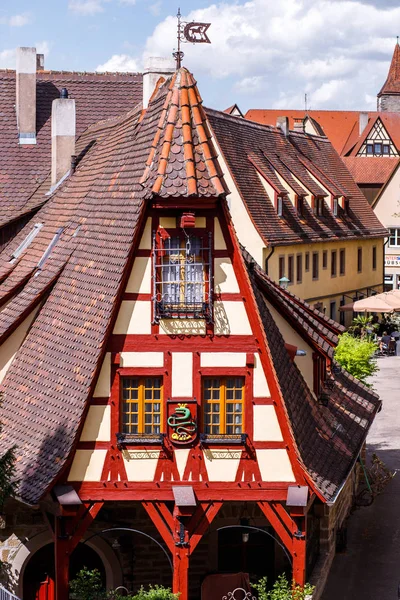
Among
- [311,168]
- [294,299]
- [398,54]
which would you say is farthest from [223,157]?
[398,54]

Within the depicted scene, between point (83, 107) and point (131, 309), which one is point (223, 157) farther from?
point (131, 309)

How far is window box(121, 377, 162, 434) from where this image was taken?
54.8ft

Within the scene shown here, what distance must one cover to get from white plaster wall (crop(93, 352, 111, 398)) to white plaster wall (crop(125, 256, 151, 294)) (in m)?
0.95

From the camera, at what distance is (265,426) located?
1667cm

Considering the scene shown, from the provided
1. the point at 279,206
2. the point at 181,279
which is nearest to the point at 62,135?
the point at 181,279

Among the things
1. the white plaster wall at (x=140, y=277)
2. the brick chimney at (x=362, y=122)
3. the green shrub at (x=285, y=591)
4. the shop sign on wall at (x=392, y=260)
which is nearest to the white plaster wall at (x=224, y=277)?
the white plaster wall at (x=140, y=277)

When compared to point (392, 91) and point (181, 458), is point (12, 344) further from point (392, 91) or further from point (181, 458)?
point (392, 91)

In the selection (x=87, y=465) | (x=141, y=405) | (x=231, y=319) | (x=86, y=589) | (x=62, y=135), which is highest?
(x=62, y=135)

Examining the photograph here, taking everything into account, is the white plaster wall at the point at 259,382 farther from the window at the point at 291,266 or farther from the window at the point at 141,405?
the window at the point at 291,266

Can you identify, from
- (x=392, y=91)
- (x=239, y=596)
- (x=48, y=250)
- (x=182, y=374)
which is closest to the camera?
(x=182, y=374)

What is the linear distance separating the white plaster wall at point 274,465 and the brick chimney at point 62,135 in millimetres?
11104

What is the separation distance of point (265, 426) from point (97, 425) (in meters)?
2.27

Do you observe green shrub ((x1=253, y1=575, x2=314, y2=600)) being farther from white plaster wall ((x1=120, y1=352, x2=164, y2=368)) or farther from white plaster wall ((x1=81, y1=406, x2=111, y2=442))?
white plaster wall ((x1=120, y1=352, x2=164, y2=368))

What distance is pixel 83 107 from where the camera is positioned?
2962cm
